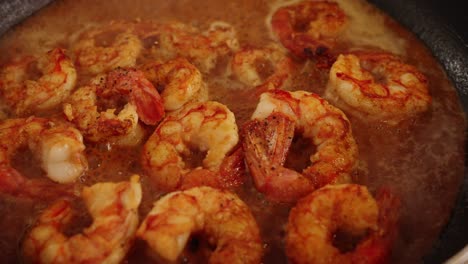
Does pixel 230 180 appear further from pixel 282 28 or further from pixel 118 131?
pixel 282 28

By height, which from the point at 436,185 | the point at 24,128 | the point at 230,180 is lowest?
the point at 436,185

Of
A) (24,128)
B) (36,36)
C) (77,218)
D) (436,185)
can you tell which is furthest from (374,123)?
(36,36)

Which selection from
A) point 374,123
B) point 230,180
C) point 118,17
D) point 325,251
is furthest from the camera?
point 118,17

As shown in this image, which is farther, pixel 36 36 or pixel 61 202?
pixel 36 36

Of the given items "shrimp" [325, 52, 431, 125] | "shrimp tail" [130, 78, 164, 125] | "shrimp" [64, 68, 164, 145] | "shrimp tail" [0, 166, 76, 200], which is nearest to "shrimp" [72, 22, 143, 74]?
"shrimp" [64, 68, 164, 145]

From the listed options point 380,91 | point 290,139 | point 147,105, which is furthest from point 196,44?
point 380,91

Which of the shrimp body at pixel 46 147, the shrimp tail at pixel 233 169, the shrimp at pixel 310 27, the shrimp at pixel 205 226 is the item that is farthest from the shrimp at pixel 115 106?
the shrimp at pixel 310 27

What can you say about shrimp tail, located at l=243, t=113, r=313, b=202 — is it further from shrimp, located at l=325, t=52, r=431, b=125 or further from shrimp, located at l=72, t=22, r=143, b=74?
shrimp, located at l=72, t=22, r=143, b=74
